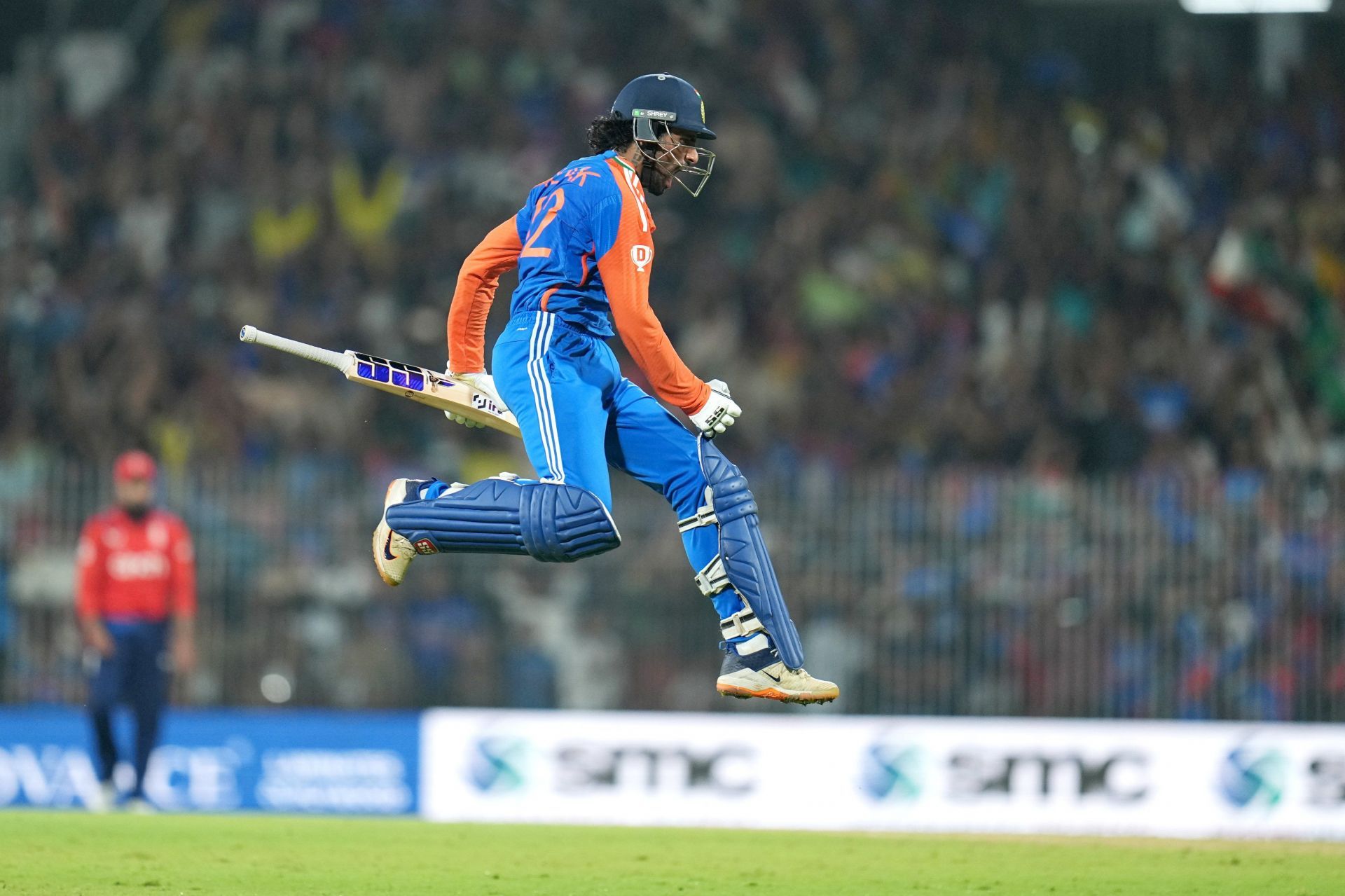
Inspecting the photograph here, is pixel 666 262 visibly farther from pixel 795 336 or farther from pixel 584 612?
pixel 584 612

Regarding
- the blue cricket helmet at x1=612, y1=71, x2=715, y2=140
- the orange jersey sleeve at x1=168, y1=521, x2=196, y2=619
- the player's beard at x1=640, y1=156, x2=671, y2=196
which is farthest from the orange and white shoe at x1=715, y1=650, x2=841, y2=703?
the orange jersey sleeve at x1=168, y1=521, x2=196, y2=619

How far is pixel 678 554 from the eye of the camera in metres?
14.7

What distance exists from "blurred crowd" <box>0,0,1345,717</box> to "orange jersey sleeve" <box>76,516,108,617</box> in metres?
1.66

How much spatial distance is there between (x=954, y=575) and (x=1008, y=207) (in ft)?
17.2

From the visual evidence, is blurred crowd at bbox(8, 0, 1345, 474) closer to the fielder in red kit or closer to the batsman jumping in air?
the fielder in red kit

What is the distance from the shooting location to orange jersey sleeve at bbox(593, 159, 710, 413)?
24.0 ft

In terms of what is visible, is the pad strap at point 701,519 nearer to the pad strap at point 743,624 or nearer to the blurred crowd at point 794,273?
the pad strap at point 743,624

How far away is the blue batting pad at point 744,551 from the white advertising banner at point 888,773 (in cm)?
573

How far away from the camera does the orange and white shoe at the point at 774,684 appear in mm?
7535

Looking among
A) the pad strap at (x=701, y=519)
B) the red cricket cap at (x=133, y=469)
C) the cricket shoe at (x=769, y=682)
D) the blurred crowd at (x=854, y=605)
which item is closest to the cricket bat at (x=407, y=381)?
the pad strap at (x=701, y=519)

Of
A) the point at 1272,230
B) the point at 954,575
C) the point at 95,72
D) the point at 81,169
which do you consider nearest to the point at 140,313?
the point at 81,169

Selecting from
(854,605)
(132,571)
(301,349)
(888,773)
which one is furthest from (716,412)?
(854,605)

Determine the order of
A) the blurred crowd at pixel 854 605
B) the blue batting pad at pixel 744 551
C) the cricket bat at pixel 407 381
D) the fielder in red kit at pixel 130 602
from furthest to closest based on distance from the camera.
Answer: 1. the blurred crowd at pixel 854 605
2. the fielder in red kit at pixel 130 602
3. the cricket bat at pixel 407 381
4. the blue batting pad at pixel 744 551

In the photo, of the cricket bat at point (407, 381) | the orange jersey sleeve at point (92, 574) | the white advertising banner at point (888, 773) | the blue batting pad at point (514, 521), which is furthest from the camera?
the white advertising banner at point (888, 773)
